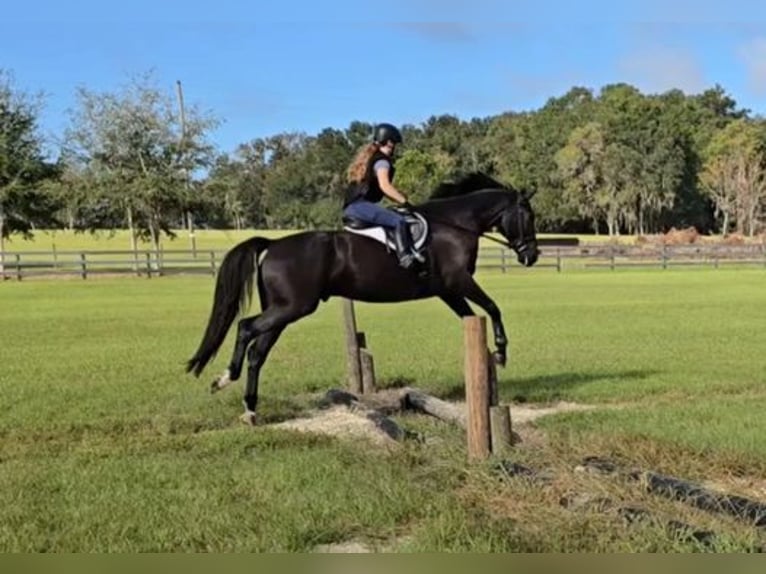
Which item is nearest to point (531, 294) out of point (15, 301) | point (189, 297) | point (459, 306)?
point (189, 297)

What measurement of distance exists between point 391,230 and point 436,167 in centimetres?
6930

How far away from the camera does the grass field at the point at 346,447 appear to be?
Result: 14.3 ft

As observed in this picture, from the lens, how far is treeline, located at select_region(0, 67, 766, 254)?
139 feet

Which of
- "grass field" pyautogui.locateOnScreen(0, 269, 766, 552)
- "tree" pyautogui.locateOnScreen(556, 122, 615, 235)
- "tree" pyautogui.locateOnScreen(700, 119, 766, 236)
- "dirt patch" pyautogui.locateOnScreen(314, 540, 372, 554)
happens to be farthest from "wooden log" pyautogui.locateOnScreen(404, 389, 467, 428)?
"tree" pyautogui.locateOnScreen(556, 122, 615, 235)

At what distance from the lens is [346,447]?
→ 6.73 metres

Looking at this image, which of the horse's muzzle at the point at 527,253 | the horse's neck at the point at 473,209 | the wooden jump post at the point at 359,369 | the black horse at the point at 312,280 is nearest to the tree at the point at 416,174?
the wooden jump post at the point at 359,369

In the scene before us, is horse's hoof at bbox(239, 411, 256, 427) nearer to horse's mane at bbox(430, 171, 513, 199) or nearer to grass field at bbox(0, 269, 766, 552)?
grass field at bbox(0, 269, 766, 552)

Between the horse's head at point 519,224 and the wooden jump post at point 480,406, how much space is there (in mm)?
2699

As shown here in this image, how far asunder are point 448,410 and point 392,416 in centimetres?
81

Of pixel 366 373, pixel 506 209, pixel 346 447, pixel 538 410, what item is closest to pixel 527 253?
pixel 506 209

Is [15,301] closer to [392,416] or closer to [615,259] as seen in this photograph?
[392,416]

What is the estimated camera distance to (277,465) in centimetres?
598

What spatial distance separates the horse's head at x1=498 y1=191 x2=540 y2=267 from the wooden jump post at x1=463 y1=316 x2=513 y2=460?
2.70 metres

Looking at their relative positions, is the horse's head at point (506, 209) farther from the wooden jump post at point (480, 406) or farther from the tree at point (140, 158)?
the tree at point (140, 158)
